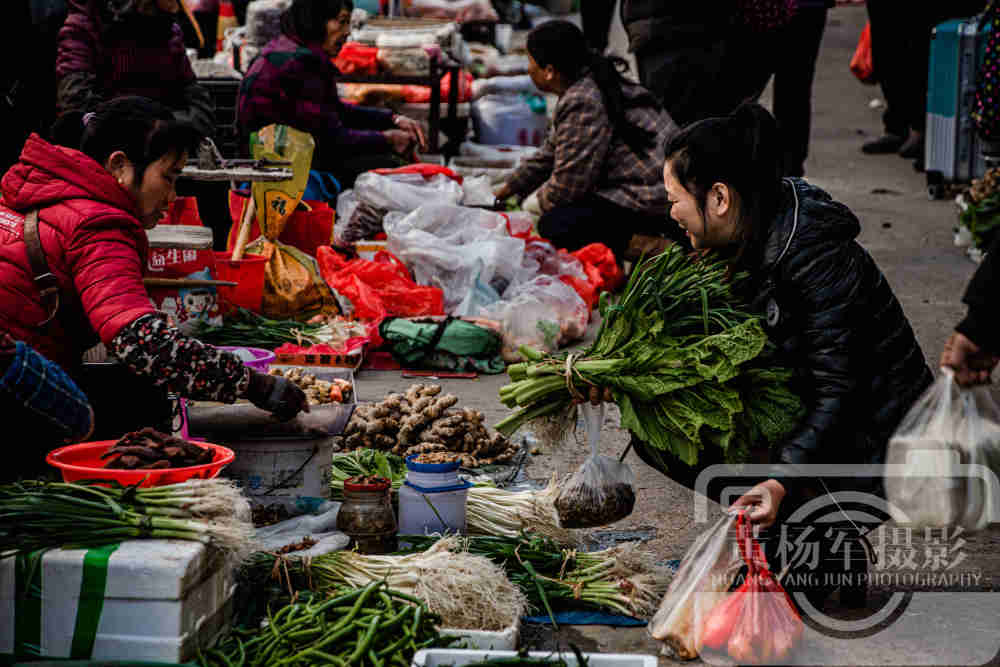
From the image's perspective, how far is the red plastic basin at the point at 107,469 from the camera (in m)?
3.05

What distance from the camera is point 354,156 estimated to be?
7.67m

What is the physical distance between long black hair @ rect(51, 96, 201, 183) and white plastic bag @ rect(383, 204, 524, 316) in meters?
2.97

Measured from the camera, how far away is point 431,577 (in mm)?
3168

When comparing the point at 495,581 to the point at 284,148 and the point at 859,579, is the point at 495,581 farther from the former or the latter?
the point at 284,148

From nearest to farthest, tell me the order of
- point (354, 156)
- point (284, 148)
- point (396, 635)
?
1. point (396, 635)
2. point (284, 148)
3. point (354, 156)

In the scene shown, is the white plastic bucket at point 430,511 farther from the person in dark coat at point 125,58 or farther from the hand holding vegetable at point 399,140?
the hand holding vegetable at point 399,140

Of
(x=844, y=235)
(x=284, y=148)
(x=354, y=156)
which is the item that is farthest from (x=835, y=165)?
(x=844, y=235)

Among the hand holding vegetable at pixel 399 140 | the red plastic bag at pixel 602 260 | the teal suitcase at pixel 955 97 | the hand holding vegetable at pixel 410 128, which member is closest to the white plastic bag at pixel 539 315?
the red plastic bag at pixel 602 260

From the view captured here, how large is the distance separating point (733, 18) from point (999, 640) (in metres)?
4.76

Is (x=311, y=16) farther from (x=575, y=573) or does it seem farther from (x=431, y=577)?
(x=431, y=577)

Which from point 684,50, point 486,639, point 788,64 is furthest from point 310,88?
point 486,639

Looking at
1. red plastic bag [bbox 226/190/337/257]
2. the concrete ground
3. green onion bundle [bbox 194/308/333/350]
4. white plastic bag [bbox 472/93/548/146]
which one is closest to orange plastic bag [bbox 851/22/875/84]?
the concrete ground

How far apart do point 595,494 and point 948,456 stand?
0.95 meters

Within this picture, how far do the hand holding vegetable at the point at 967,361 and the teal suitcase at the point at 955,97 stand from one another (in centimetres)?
626
